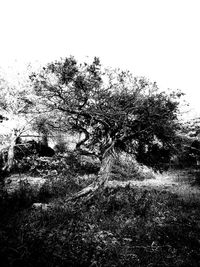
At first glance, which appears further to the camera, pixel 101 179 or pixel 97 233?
pixel 101 179

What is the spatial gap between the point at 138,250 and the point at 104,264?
1289mm

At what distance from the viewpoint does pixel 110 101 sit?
908 centimetres

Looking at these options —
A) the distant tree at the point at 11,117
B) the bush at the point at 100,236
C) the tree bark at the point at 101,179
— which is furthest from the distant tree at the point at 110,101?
the distant tree at the point at 11,117

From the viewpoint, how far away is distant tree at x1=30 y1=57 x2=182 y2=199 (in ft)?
28.1

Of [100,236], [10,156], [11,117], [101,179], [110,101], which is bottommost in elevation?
[100,236]

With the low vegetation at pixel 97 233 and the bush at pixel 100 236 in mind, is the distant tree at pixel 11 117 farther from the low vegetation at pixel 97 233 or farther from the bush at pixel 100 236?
the bush at pixel 100 236

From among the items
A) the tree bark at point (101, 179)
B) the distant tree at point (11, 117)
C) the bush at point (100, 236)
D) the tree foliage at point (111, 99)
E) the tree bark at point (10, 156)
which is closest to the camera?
the bush at point (100, 236)

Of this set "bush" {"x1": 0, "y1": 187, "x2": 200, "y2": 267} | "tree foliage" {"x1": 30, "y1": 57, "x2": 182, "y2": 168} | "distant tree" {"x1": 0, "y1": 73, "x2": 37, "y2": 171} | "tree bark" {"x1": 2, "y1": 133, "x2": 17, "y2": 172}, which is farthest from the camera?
"tree bark" {"x1": 2, "y1": 133, "x2": 17, "y2": 172}

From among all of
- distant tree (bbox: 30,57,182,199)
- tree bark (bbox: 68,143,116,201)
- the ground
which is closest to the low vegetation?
the ground

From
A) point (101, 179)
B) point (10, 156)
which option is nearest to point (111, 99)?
point (101, 179)

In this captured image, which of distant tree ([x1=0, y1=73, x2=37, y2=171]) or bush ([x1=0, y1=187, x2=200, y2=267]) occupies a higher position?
distant tree ([x1=0, y1=73, x2=37, y2=171])

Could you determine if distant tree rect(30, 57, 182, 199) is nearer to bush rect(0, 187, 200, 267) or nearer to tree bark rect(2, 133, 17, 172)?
bush rect(0, 187, 200, 267)

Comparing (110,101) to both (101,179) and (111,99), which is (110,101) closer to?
(111,99)

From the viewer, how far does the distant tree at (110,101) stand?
855cm
